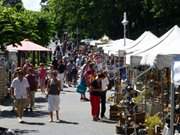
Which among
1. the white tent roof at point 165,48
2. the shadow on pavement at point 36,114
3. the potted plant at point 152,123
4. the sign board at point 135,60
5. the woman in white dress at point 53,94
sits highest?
the white tent roof at point 165,48

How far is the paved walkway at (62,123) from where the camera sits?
1938 cm

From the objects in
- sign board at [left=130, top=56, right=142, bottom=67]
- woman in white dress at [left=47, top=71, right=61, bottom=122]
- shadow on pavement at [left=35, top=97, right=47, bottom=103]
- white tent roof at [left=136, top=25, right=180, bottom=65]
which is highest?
white tent roof at [left=136, top=25, right=180, bottom=65]

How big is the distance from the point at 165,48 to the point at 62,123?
532 cm

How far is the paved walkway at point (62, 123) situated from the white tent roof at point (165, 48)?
2.47m

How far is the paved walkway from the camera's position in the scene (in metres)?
19.4

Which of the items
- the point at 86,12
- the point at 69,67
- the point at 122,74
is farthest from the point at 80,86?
the point at 86,12

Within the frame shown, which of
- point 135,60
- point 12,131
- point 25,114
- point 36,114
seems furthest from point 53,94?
point 12,131

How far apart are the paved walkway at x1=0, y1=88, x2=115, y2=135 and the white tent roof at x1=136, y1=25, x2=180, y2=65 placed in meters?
2.47

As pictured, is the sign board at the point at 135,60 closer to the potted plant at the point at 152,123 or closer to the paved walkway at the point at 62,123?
→ the paved walkway at the point at 62,123

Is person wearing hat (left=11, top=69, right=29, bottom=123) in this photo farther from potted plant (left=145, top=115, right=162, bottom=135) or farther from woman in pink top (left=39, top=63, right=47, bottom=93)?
woman in pink top (left=39, top=63, right=47, bottom=93)

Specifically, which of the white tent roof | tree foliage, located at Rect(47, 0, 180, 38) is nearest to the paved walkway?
the white tent roof

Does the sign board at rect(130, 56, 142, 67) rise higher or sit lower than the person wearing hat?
higher

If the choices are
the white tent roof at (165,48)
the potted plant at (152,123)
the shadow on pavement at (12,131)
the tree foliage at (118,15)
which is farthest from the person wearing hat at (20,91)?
the tree foliage at (118,15)

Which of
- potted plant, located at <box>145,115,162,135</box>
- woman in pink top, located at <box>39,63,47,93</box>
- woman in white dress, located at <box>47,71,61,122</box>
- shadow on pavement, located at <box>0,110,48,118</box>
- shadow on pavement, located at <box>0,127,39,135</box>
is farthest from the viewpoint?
woman in pink top, located at <box>39,63,47,93</box>
